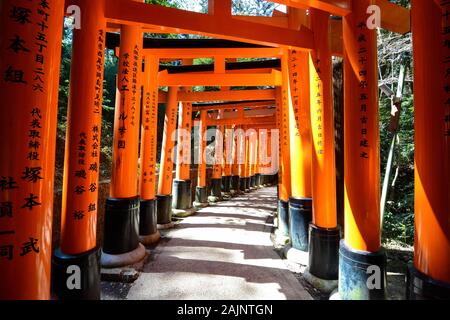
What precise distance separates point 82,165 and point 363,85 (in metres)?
3.57

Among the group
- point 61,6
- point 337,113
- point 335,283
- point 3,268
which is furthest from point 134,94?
point 335,283

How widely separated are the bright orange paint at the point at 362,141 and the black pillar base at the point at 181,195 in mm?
7160

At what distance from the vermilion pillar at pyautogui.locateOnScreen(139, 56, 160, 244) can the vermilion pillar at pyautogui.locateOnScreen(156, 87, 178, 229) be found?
3.67ft

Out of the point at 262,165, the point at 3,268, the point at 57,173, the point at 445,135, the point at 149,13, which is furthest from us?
the point at 262,165

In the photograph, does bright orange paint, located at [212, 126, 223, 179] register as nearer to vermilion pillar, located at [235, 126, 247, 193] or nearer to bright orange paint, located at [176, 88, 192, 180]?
vermilion pillar, located at [235, 126, 247, 193]

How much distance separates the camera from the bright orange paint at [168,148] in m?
7.61

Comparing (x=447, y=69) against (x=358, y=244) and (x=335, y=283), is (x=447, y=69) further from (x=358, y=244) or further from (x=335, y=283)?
(x=335, y=283)

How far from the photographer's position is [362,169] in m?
2.88

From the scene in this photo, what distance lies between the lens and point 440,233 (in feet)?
6.36

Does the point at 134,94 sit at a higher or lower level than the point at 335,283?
higher

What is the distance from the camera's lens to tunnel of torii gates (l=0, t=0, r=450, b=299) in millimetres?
1686

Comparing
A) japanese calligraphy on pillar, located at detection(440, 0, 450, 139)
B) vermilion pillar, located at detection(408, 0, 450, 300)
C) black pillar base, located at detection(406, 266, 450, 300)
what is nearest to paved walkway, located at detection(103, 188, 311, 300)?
black pillar base, located at detection(406, 266, 450, 300)

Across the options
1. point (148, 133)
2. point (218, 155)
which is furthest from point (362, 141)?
point (218, 155)

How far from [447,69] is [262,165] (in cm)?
2089
